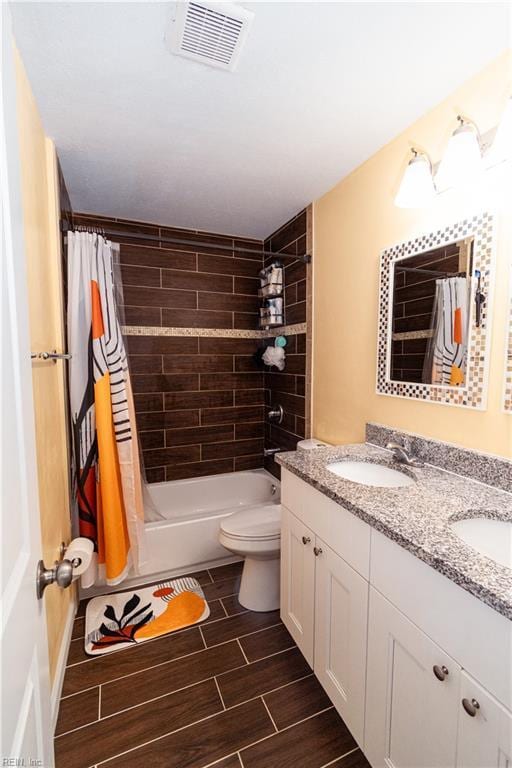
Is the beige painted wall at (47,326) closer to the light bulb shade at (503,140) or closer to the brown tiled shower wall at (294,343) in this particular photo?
the brown tiled shower wall at (294,343)

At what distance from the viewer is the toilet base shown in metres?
1.85

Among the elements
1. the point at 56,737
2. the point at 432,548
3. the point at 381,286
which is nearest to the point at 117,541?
the point at 56,737

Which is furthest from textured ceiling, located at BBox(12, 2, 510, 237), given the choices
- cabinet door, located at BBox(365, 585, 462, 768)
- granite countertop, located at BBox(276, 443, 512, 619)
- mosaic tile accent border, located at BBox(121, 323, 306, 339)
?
cabinet door, located at BBox(365, 585, 462, 768)

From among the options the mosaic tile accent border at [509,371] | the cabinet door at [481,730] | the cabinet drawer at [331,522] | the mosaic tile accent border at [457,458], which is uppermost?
the mosaic tile accent border at [509,371]

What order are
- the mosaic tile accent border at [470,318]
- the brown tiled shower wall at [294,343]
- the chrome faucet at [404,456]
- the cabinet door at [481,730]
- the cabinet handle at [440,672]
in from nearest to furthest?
the cabinet door at [481,730]
the cabinet handle at [440,672]
the mosaic tile accent border at [470,318]
the chrome faucet at [404,456]
the brown tiled shower wall at [294,343]

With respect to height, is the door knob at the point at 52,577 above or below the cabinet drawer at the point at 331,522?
above

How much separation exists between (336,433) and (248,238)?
180 centimetres

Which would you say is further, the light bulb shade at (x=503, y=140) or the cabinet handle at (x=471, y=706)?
the light bulb shade at (x=503, y=140)

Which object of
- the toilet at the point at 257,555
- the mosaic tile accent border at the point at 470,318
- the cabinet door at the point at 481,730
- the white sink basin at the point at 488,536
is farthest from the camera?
the toilet at the point at 257,555

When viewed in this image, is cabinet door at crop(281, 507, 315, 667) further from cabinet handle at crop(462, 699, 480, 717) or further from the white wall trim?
the white wall trim

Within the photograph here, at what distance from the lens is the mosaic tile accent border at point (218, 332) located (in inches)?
98.0

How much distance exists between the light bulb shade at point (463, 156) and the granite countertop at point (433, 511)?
1098 mm

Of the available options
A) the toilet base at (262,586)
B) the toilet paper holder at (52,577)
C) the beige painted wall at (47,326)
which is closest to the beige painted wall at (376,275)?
the toilet base at (262,586)

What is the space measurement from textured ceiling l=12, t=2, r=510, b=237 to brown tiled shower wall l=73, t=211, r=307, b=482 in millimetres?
639
